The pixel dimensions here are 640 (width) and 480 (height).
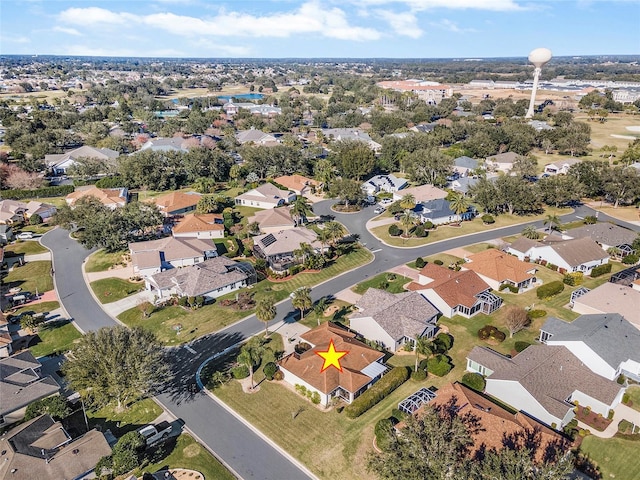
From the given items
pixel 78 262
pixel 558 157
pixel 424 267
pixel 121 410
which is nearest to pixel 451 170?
pixel 558 157

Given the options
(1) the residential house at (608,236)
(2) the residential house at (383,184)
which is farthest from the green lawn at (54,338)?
(1) the residential house at (608,236)

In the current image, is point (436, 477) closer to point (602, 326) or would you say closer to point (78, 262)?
point (602, 326)

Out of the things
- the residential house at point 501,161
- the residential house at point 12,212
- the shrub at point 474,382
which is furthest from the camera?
the residential house at point 501,161

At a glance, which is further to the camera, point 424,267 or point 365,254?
point 365,254

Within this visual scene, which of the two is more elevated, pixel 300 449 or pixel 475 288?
pixel 475 288

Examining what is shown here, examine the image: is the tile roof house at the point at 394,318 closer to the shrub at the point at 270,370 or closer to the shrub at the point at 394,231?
the shrub at the point at 270,370
